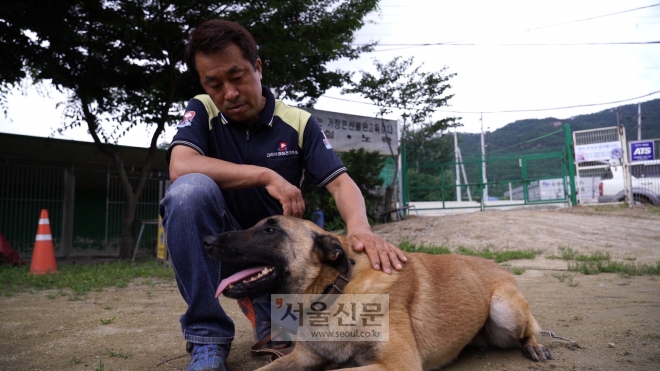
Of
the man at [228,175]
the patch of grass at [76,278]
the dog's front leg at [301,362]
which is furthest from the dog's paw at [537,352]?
the patch of grass at [76,278]

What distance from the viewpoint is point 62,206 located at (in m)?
11.2

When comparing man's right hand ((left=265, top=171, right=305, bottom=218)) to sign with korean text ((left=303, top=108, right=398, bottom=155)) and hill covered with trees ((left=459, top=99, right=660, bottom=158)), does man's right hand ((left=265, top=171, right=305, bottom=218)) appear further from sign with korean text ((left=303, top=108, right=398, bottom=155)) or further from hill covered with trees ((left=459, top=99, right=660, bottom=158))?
hill covered with trees ((left=459, top=99, right=660, bottom=158))

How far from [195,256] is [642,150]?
16855 millimetres

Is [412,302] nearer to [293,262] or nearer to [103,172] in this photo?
[293,262]

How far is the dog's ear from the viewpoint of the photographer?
2.29 m

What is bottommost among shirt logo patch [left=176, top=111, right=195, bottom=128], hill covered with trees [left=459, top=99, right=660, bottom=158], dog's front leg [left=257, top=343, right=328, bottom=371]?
dog's front leg [left=257, top=343, right=328, bottom=371]

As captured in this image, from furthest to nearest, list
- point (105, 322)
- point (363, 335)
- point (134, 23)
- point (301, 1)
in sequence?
1. point (301, 1)
2. point (134, 23)
3. point (105, 322)
4. point (363, 335)

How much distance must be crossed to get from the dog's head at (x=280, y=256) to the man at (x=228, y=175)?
19cm

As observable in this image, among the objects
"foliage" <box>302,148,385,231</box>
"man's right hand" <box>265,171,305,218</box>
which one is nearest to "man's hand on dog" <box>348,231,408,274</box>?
"man's right hand" <box>265,171,305,218</box>

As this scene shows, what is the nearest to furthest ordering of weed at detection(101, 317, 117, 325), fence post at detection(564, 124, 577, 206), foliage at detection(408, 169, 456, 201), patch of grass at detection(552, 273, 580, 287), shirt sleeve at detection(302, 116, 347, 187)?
shirt sleeve at detection(302, 116, 347, 187) → weed at detection(101, 317, 117, 325) → patch of grass at detection(552, 273, 580, 287) → fence post at detection(564, 124, 577, 206) → foliage at detection(408, 169, 456, 201)

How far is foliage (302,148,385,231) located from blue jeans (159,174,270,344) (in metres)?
10.2

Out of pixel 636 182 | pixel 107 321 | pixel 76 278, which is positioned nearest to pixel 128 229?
pixel 76 278

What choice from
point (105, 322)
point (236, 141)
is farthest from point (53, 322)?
point (236, 141)

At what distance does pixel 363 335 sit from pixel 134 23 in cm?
997
